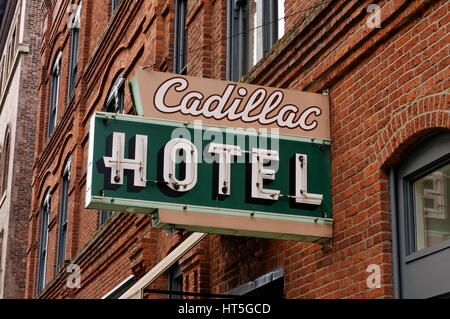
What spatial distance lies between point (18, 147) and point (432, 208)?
2306cm

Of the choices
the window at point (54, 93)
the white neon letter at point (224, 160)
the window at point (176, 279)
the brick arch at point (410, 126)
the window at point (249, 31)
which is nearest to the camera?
the brick arch at point (410, 126)

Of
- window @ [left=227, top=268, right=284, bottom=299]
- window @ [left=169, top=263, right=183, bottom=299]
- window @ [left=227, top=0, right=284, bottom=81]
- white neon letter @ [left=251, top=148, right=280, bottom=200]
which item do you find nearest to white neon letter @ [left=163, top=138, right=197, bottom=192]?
white neon letter @ [left=251, top=148, right=280, bottom=200]

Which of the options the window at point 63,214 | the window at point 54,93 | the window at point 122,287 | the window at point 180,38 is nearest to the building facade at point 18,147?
the window at point 54,93

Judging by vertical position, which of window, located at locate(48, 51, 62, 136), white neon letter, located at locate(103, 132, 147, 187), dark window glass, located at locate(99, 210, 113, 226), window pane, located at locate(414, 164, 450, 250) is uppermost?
window, located at locate(48, 51, 62, 136)

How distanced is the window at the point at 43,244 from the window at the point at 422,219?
52.9 feet

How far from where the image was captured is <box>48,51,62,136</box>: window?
23859 mm

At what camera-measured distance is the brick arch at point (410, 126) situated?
6.83 m

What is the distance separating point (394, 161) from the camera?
752 centimetres

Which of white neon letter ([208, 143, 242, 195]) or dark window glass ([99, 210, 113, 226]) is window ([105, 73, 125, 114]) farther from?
white neon letter ([208, 143, 242, 195])

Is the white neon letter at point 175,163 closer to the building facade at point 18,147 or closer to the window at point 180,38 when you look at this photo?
the window at point 180,38

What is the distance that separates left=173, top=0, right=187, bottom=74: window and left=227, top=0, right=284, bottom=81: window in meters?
1.93

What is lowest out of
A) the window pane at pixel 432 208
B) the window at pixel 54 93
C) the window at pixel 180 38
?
the window pane at pixel 432 208

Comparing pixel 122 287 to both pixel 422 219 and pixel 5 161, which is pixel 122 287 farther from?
pixel 5 161

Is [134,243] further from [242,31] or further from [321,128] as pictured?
[321,128]
